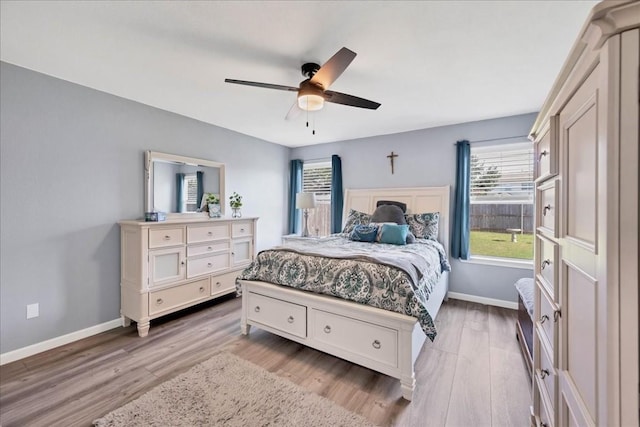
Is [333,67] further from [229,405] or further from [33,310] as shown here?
[33,310]

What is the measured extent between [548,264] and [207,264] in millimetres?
3301

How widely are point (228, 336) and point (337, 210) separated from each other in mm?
2755

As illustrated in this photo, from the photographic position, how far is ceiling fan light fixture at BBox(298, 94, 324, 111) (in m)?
2.11

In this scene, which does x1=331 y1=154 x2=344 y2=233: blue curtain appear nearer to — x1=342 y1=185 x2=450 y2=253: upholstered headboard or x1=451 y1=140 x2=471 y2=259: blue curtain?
x1=342 y1=185 x2=450 y2=253: upholstered headboard

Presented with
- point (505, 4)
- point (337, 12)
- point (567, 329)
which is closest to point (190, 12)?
point (337, 12)

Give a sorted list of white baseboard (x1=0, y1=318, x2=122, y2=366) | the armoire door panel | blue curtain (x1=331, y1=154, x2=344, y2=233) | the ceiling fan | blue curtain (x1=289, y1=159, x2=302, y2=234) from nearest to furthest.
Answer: the armoire door panel < the ceiling fan < white baseboard (x1=0, y1=318, x2=122, y2=366) < blue curtain (x1=331, y1=154, x2=344, y2=233) < blue curtain (x1=289, y1=159, x2=302, y2=234)

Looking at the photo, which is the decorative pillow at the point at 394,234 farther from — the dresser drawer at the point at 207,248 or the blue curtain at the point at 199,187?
the blue curtain at the point at 199,187

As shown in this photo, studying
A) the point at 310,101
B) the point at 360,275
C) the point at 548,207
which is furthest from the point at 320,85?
the point at 548,207

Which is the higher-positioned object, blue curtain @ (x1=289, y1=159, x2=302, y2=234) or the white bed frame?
blue curtain @ (x1=289, y1=159, x2=302, y2=234)

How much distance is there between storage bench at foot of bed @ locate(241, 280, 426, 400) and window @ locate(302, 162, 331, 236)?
8.47 feet

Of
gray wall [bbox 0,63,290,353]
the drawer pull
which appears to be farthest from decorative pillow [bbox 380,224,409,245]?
gray wall [bbox 0,63,290,353]

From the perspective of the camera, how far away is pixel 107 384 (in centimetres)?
195

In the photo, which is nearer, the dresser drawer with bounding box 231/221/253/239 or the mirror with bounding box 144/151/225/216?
the mirror with bounding box 144/151/225/216

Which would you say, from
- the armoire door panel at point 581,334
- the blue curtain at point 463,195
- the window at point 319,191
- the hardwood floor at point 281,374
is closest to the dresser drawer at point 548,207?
the armoire door panel at point 581,334
